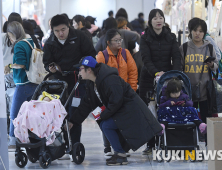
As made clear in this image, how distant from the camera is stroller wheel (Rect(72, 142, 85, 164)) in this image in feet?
12.5

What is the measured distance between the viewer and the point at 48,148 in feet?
12.2

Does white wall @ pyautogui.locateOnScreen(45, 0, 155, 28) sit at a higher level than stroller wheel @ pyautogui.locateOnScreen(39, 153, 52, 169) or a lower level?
higher

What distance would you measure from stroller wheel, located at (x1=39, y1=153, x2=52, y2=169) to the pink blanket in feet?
0.43

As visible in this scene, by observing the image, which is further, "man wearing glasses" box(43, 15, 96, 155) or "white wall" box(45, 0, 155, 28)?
"white wall" box(45, 0, 155, 28)

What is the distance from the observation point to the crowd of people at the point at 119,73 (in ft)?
12.2

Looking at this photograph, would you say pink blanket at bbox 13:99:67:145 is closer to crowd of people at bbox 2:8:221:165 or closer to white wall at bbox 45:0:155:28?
crowd of people at bbox 2:8:221:165

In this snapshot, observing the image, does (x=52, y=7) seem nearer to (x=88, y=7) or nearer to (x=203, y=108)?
(x=88, y=7)

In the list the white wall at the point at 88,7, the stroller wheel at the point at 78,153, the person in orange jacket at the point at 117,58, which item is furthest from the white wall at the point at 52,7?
the stroller wheel at the point at 78,153

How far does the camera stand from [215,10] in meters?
5.78

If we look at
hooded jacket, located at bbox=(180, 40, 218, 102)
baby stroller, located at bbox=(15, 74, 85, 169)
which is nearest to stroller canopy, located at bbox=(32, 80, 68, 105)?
baby stroller, located at bbox=(15, 74, 85, 169)

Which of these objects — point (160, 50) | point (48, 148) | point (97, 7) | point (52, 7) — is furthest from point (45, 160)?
point (97, 7)

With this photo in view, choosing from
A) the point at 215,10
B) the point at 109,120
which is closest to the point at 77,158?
the point at 109,120

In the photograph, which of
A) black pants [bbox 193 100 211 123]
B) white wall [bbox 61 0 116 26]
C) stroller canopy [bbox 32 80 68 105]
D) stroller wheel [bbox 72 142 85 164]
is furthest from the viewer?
white wall [bbox 61 0 116 26]

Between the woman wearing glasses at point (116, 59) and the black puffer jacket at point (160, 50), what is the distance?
0.74 feet
